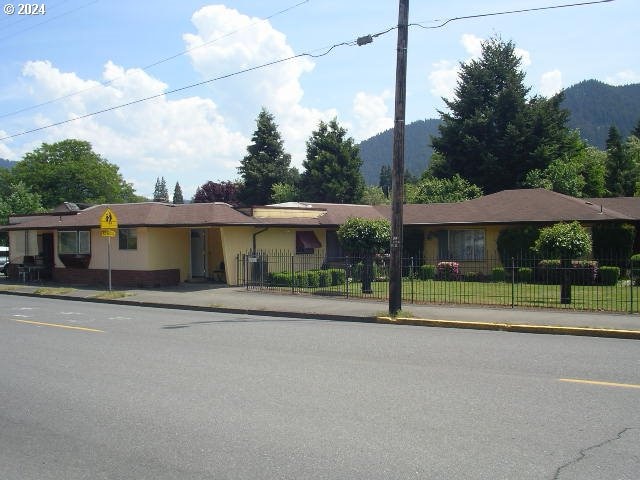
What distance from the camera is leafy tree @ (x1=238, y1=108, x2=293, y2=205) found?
6519cm

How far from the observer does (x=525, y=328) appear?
45.1 ft

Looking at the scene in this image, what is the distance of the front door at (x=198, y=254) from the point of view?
27844 mm

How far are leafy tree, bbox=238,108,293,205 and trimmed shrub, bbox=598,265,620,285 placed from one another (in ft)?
145

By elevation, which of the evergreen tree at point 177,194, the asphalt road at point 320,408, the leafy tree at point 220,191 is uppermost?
the evergreen tree at point 177,194

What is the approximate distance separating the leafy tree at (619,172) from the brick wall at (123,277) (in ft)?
167

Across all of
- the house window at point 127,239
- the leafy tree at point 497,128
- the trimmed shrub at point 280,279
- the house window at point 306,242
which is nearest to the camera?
the trimmed shrub at point 280,279

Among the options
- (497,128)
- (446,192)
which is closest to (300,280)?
(446,192)

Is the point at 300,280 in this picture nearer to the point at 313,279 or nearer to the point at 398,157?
the point at 313,279

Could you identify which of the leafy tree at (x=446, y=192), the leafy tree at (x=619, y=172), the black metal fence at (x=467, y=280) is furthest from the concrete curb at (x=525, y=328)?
the leafy tree at (x=619, y=172)

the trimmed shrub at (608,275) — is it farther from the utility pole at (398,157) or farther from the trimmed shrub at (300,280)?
the utility pole at (398,157)

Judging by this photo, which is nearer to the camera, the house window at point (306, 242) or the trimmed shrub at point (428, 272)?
the trimmed shrub at point (428, 272)

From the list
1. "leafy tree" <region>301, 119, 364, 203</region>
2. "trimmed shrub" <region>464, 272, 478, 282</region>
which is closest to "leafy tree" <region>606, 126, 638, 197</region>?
"leafy tree" <region>301, 119, 364, 203</region>

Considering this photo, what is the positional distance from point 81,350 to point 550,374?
7.77 meters

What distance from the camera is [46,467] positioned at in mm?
5441
